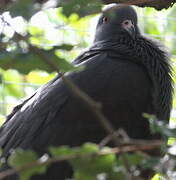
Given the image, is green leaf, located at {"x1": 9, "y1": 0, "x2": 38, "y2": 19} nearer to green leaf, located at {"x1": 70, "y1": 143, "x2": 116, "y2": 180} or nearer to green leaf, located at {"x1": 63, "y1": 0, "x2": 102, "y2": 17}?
green leaf, located at {"x1": 63, "y1": 0, "x2": 102, "y2": 17}

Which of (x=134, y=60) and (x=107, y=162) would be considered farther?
(x=134, y=60)

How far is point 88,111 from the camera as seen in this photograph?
2.29 metres

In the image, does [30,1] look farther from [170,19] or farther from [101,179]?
[170,19]

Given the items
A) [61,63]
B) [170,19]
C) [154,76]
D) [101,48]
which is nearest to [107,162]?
[61,63]

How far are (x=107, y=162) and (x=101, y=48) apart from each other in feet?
5.48

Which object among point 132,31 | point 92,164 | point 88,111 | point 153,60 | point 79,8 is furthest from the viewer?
point 132,31

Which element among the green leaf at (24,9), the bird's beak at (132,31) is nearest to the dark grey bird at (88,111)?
the bird's beak at (132,31)

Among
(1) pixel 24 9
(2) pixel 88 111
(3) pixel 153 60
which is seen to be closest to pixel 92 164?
(1) pixel 24 9

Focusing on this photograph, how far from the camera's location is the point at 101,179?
1110 mm

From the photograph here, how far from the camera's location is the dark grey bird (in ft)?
7.52

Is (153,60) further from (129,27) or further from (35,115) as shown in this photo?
(35,115)

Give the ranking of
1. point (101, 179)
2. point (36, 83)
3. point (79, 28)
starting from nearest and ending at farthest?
1. point (101, 179)
2. point (36, 83)
3. point (79, 28)

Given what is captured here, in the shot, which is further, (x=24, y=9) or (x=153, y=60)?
(x=153, y=60)

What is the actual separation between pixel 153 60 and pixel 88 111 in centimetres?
49
